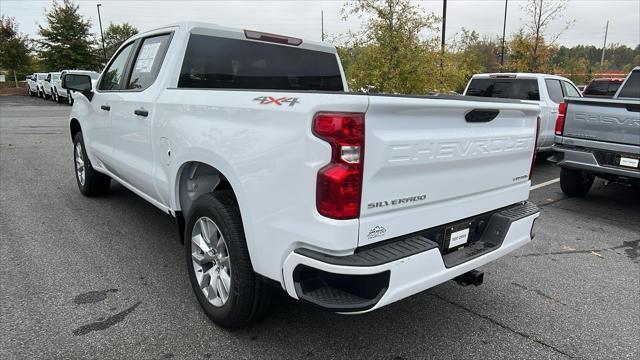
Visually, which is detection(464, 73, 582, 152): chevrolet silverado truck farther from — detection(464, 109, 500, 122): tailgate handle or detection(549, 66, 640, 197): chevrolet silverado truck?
detection(464, 109, 500, 122): tailgate handle

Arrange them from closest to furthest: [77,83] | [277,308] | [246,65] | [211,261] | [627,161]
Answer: [211,261] → [277,308] → [246,65] → [77,83] → [627,161]

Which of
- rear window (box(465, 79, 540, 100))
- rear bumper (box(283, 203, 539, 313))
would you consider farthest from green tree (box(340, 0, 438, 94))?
rear bumper (box(283, 203, 539, 313))

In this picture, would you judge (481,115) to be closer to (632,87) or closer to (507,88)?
(632,87)

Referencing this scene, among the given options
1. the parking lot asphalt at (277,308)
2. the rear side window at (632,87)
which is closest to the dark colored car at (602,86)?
the rear side window at (632,87)

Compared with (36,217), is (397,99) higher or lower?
higher

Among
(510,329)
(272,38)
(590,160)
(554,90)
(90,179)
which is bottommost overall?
(510,329)

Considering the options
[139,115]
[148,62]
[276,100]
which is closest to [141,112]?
[139,115]

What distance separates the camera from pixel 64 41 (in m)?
41.6

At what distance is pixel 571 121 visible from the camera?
6.19m

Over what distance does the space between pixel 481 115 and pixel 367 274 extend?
125cm

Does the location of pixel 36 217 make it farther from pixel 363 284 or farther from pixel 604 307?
pixel 604 307

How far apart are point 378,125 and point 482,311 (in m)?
1.92

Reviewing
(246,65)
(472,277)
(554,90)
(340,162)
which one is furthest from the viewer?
(554,90)

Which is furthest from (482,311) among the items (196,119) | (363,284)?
(196,119)
